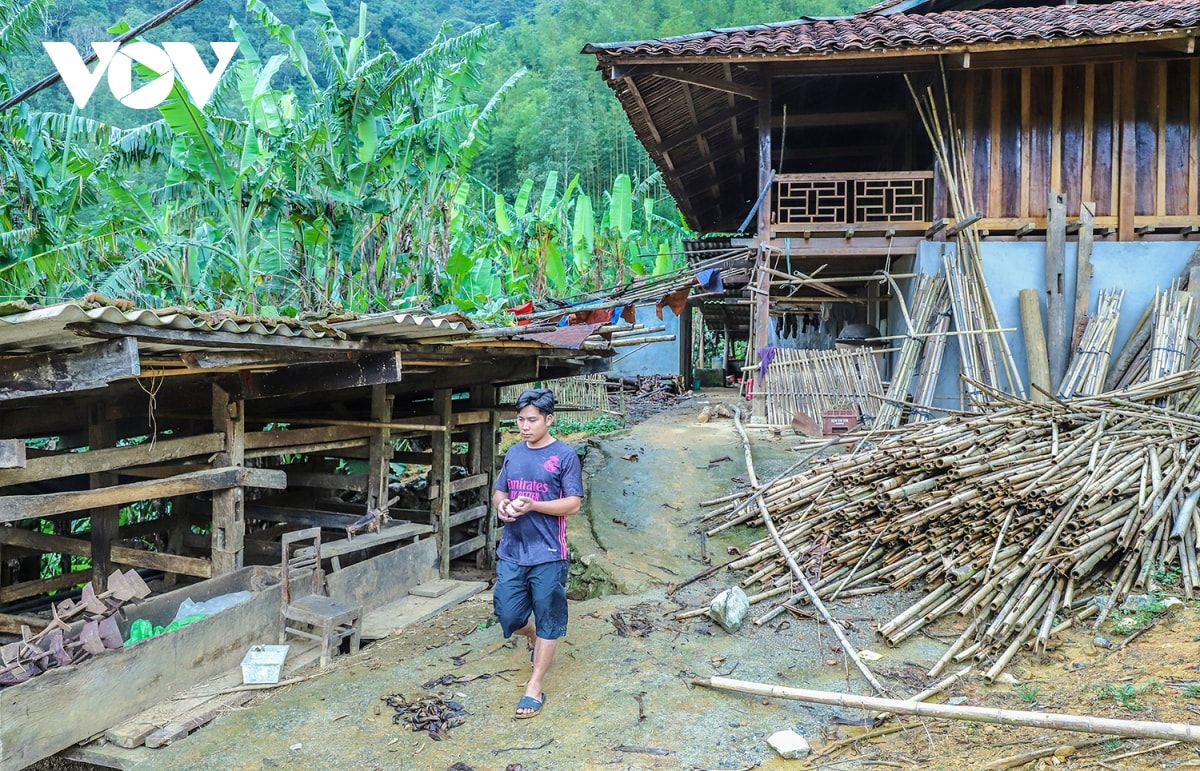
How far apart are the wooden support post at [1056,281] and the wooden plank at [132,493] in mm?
8832

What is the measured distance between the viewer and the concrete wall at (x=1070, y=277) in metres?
9.83

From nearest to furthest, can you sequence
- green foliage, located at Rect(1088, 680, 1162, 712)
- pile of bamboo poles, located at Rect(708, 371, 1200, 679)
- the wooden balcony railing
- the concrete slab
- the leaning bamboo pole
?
the leaning bamboo pole
green foliage, located at Rect(1088, 680, 1162, 712)
pile of bamboo poles, located at Rect(708, 371, 1200, 679)
the concrete slab
the wooden balcony railing

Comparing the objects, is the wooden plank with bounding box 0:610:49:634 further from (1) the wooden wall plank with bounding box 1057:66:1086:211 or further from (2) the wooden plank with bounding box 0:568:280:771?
(1) the wooden wall plank with bounding box 1057:66:1086:211

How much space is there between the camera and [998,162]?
10320 mm

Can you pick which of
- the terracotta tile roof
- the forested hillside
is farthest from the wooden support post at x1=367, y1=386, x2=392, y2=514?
the terracotta tile roof

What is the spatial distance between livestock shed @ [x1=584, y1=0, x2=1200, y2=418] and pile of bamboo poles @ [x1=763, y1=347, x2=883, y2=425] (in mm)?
243

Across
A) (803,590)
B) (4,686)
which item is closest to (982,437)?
(803,590)

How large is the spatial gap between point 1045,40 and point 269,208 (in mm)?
9386

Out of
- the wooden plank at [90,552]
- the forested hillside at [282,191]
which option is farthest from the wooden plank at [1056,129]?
the wooden plank at [90,552]

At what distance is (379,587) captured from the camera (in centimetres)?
655

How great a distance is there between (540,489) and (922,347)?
7.11m

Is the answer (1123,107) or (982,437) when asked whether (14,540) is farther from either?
(1123,107)

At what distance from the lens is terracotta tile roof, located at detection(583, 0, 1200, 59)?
8.89 m

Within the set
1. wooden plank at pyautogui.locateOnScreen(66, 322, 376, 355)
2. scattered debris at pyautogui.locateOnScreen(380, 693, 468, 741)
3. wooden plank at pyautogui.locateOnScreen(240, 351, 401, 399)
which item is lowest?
scattered debris at pyautogui.locateOnScreen(380, 693, 468, 741)
